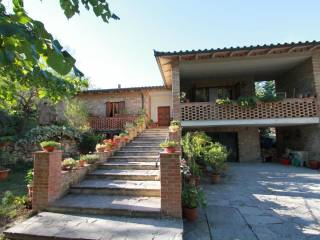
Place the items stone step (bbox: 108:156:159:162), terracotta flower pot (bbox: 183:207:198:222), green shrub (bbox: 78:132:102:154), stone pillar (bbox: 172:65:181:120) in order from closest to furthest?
terracotta flower pot (bbox: 183:207:198:222) < stone step (bbox: 108:156:159:162) < stone pillar (bbox: 172:65:181:120) < green shrub (bbox: 78:132:102:154)

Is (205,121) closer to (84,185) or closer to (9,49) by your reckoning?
(84,185)

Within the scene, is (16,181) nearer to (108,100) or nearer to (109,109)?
(109,109)

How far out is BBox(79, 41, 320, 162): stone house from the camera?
33.8 ft

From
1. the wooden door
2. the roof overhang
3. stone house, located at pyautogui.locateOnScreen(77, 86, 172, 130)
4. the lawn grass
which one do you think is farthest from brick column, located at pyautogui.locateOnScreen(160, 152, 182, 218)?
the wooden door

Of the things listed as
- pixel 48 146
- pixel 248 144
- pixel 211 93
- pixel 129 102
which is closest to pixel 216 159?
pixel 48 146

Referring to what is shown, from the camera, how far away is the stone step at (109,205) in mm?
4438

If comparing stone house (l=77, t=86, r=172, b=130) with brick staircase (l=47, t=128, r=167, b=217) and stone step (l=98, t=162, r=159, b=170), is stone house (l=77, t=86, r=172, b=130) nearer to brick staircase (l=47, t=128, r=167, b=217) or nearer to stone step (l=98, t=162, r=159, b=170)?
brick staircase (l=47, t=128, r=167, b=217)

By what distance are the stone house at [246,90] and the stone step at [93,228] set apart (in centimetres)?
703

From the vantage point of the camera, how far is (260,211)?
16.7 ft

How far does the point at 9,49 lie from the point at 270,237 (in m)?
4.32

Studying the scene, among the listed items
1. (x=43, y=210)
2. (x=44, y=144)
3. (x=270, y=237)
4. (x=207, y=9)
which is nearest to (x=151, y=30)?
(x=207, y=9)

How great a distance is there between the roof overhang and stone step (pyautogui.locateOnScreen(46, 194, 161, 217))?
6678 millimetres

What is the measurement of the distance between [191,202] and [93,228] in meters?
1.83

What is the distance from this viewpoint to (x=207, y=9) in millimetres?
7754
